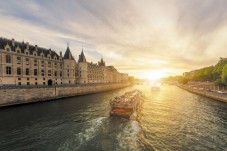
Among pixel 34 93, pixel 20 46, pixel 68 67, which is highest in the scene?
pixel 20 46

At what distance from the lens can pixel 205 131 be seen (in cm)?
2314

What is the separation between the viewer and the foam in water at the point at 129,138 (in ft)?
55.2

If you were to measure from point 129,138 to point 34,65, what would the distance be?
2401 inches

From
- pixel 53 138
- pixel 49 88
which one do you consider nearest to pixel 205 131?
pixel 53 138

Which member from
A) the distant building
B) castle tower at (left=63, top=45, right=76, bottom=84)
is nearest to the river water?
the distant building

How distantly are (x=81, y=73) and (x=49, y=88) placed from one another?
3757 cm

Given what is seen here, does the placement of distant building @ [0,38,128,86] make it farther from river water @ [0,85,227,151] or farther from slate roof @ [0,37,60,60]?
river water @ [0,85,227,151]

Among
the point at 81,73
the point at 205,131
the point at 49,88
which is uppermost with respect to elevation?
the point at 81,73

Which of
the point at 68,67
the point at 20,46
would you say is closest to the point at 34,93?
the point at 20,46

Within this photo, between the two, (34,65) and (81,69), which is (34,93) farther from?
(81,69)

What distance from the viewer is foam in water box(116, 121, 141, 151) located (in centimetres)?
1684

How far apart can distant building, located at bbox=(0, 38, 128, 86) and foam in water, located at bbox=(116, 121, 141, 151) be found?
175ft

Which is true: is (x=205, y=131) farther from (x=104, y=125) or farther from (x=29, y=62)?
(x=29, y=62)

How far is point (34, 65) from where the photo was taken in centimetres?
6369
